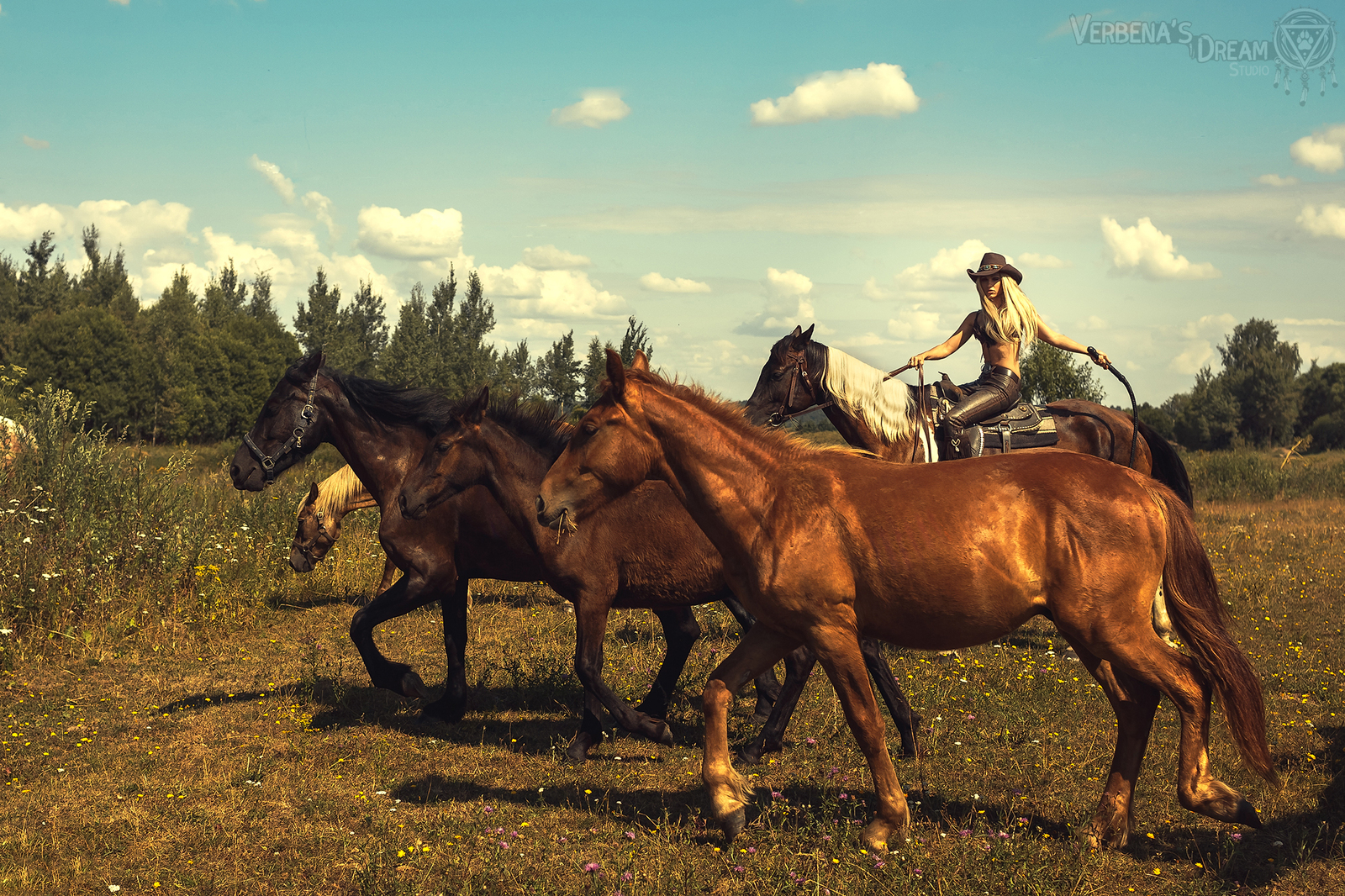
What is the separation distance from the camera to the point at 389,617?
6.86m

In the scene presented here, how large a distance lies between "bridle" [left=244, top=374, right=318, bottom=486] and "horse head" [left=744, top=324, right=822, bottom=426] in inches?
148

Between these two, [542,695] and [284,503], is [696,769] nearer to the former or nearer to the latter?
[542,695]

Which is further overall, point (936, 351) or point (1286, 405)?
point (1286, 405)

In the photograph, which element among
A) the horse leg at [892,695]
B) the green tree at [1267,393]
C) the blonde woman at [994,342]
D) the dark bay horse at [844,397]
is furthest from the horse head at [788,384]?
the green tree at [1267,393]

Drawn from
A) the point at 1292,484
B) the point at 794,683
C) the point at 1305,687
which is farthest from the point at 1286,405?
the point at 794,683

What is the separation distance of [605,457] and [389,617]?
3.04 meters

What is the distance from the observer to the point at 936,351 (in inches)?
322

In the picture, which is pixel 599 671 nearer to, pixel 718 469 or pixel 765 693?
pixel 765 693

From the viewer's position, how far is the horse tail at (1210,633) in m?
4.21

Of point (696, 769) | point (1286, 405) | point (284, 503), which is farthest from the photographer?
point (1286, 405)

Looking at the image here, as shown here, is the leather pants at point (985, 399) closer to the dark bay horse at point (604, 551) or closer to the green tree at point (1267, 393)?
the dark bay horse at point (604, 551)

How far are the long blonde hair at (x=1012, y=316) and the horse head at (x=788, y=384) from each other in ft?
5.32

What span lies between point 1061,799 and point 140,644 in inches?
328

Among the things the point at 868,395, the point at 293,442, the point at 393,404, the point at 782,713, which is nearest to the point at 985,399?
the point at 868,395
